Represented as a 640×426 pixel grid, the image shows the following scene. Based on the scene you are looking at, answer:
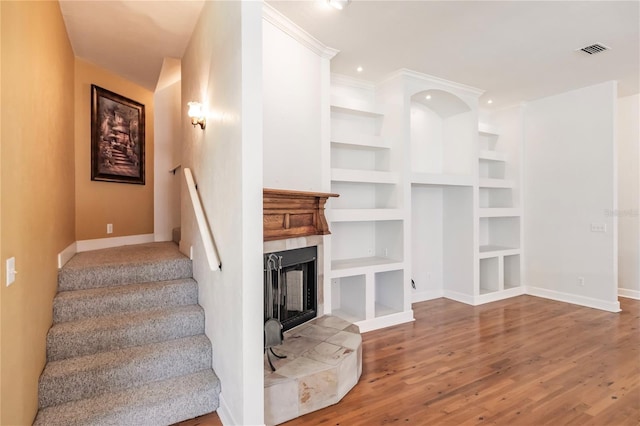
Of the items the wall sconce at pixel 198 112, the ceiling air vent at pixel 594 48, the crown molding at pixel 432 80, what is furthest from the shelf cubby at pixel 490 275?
the wall sconce at pixel 198 112

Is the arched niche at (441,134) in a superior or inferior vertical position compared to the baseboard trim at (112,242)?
superior

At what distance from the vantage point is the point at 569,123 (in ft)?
16.5

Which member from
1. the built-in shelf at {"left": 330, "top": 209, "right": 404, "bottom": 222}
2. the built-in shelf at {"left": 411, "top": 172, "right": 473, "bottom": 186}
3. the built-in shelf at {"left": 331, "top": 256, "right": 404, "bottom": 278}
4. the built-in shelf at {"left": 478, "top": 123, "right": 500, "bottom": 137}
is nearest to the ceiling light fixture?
the built-in shelf at {"left": 330, "top": 209, "right": 404, "bottom": 222}

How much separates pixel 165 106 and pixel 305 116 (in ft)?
8.79

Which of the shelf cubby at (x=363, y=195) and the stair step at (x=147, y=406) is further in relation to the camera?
the shelf cubby at (x=363, y=195)

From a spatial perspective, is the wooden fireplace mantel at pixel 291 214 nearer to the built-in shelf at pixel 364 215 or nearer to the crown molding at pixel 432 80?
the built-in shelf at pixel 364 215

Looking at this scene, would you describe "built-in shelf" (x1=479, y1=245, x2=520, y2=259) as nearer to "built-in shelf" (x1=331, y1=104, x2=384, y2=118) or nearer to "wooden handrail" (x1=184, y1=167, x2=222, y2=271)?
"built-in shelf" (x1=331, y1=104, x2=384, y2=118)

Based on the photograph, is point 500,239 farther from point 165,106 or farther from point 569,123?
point 165,106

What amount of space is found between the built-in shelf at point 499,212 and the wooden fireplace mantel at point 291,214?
10.2ft

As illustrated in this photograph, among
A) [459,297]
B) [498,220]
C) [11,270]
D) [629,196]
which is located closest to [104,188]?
[11,270]

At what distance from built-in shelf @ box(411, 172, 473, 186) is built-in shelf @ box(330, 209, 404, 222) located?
540 millimetres

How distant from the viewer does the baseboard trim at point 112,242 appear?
13.5ft

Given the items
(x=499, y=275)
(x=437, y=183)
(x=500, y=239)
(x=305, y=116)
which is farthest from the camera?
(x=500, y=239)

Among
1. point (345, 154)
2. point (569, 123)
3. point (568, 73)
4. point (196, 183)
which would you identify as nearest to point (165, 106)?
point (196, 183)
